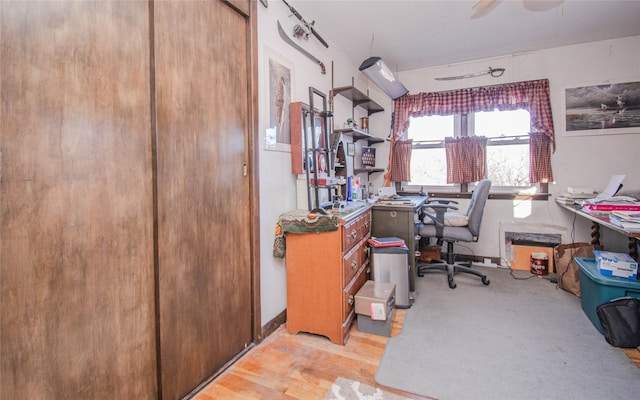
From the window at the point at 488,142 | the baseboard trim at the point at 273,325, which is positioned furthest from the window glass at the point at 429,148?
the baseboard trim at the point at 273,325

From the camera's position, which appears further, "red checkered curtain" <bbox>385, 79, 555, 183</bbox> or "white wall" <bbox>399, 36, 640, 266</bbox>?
"red checkered curtain" <bbox>385, 79, 555, 183</bbox>

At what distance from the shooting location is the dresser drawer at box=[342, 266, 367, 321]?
2146 mm

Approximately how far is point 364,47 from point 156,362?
131 inches

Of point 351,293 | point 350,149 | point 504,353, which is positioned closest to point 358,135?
point 350,149

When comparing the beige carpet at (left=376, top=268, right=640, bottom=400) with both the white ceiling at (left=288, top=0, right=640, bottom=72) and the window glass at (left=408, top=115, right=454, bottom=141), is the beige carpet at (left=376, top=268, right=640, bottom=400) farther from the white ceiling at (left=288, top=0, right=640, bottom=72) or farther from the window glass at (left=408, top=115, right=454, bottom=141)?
the white ceiling at (left=288, top=0, right=640, bottom=72)

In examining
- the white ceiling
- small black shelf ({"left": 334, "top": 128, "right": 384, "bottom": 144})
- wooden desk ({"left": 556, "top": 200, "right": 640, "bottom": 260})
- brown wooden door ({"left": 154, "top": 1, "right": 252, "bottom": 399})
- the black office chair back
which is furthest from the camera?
small black shelf ({"left": 334, "top": 128, "right": 384, "bottom": 144})

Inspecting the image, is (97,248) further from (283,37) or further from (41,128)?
Result: (283,37)

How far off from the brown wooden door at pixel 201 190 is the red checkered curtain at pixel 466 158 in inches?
115

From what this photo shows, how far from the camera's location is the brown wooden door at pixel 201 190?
1.48 m

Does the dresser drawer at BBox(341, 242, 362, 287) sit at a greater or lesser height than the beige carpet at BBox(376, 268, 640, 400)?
greater

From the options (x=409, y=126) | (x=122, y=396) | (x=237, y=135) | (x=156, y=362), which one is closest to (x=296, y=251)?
(x=237, y=135)

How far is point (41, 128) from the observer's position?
1.05 meters

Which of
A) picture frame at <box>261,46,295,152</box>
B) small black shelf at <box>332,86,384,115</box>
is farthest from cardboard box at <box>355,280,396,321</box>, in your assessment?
small black shelf at <box>332,86,384,115</box>

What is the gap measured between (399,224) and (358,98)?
5.23 feet
